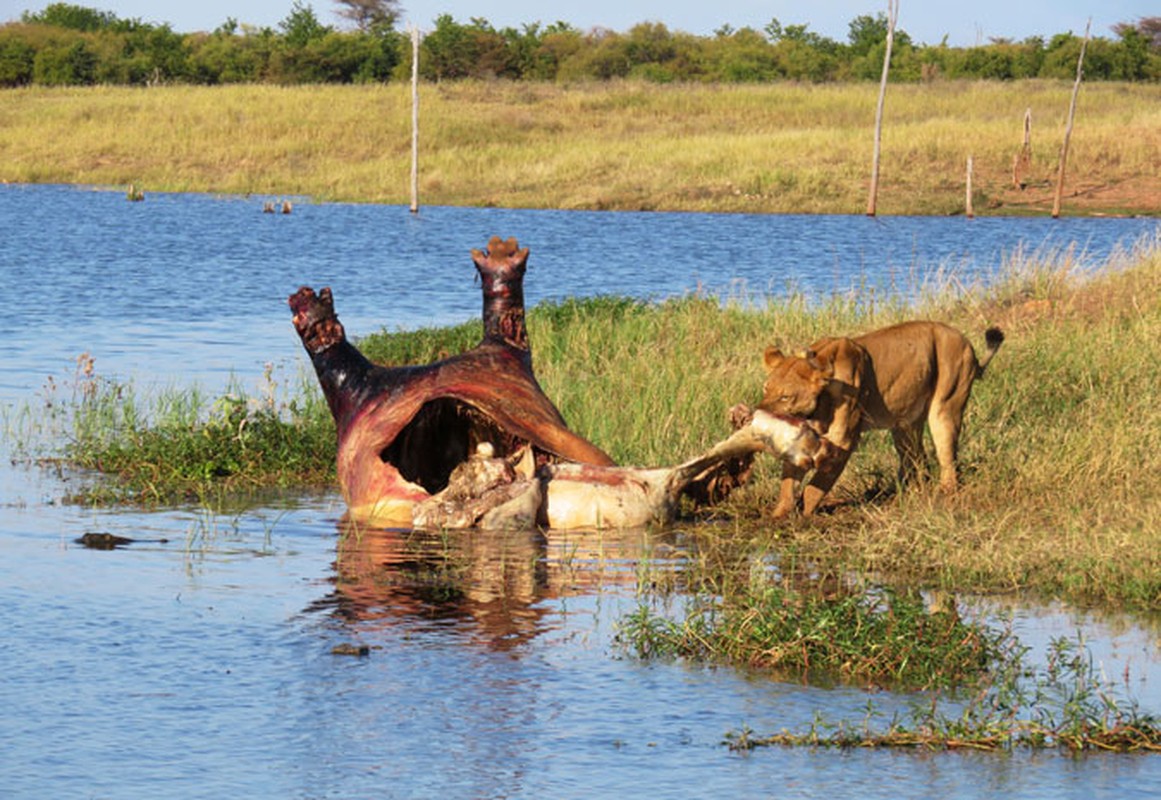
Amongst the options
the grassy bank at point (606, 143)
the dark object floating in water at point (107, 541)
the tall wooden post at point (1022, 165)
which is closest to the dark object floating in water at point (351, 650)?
the dark object floating in water at point (107, 541)

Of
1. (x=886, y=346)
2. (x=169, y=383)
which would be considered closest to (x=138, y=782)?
(x=886, y=346)

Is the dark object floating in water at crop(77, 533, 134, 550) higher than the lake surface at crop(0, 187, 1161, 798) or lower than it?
lower

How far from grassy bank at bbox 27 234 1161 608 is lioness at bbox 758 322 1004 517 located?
0.24 metres

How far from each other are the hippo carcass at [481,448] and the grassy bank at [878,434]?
0.36m

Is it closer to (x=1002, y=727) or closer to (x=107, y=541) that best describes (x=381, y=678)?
(x=1002, y=727)

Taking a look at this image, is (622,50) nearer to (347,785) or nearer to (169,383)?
(169,383)

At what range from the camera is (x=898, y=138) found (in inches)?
2045

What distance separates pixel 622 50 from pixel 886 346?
79.1 meters

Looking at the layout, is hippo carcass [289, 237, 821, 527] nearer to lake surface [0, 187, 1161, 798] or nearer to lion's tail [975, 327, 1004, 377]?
lake surface [0, 187, 1161, 798]

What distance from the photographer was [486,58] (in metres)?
80.3

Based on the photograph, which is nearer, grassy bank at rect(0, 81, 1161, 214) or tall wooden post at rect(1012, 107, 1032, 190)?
tall wooden post at rect(1012, 107, 1032, 190)

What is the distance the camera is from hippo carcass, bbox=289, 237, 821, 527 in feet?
31.3

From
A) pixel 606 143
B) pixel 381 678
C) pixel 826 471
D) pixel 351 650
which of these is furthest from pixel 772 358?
pixel 606 143

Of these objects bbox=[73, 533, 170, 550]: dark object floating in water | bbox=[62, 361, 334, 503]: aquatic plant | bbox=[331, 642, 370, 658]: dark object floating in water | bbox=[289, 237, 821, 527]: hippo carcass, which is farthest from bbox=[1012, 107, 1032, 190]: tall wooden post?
bbox=[331, 642, 370, 658]: dark object floating in water
